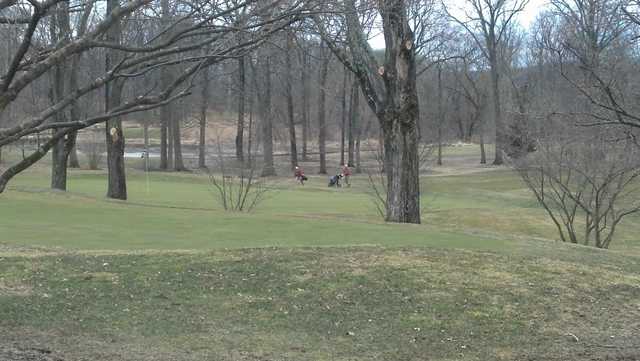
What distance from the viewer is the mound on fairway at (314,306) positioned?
6.47 metres

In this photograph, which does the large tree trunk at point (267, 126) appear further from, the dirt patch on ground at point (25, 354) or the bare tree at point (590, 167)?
the dirt patch on ground at point (25, 354)

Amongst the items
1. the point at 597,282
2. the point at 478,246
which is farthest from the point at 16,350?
the point at 478,246

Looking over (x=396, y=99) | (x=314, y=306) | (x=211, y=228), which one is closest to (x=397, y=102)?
(x=396, y=99)

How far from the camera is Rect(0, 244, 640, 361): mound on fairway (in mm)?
6473

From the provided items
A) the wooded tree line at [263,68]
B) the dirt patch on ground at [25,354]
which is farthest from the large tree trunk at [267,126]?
the dirt patch on ground at [25,354]

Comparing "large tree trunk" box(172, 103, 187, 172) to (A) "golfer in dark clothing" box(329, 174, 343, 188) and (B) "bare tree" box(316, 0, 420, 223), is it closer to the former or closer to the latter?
(A) "golfer in dark clothing" box(329, 174, 343, 188)

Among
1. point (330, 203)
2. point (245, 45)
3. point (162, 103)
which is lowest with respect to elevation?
point (330, 203)

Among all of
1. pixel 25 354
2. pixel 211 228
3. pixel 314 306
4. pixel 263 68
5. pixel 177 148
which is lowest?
pixel 314 306

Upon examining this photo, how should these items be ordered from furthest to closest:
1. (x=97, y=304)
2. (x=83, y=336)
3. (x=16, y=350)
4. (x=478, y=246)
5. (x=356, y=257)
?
1. (x=478, y=246)
2. (x=356, y=257)
3. (x=97, y=304)
4. (x=83, y=336)
5. (x=16, y=350)

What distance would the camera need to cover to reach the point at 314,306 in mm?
7766

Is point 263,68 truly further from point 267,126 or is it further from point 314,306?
point 314,306

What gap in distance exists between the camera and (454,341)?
6.84 metres

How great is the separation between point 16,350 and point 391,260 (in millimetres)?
5279

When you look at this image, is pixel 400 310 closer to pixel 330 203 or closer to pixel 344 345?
pixel 344 345
